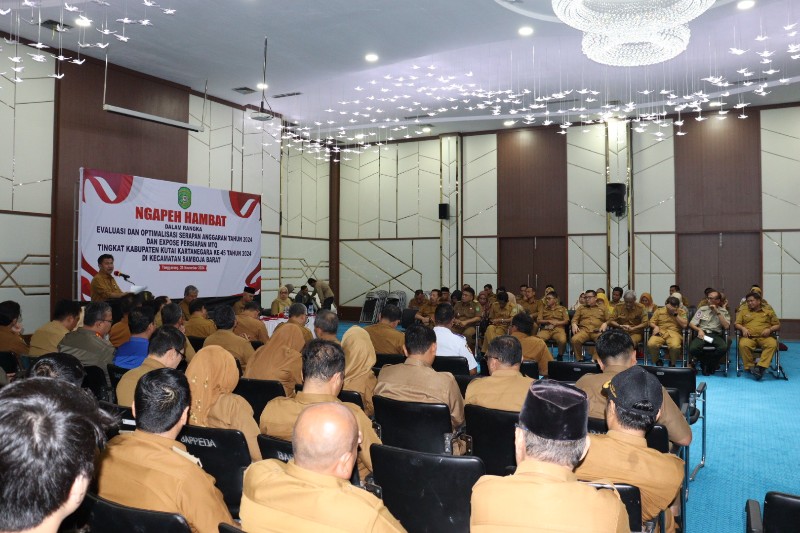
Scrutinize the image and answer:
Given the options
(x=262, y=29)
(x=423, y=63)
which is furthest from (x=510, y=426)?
(x=423, y=63)

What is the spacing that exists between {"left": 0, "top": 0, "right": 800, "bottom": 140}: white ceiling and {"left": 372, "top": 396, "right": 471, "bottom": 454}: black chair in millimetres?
6301

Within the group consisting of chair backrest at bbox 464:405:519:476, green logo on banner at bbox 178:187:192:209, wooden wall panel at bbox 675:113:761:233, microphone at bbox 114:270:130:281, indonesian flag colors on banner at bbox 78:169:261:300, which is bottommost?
chair backrest at bbox 464:405:519:476

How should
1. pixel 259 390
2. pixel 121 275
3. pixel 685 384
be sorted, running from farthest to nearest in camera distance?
pixel 121 275 < pixel 685 384 < pixel 259 390

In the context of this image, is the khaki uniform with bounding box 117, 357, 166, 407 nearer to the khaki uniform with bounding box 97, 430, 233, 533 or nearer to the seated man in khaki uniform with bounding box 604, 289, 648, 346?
the khaki uniform with bounding box 97, 430, 233, 533

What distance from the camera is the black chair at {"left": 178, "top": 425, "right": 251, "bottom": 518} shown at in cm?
271

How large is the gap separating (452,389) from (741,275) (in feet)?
40.6

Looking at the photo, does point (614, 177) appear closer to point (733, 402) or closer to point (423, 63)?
point (423, 63)

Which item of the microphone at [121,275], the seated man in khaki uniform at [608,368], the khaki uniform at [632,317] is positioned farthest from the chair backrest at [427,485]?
the microphone at [121,275]

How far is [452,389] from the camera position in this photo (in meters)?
3.71

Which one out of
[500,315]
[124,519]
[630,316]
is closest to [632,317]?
[630,316]

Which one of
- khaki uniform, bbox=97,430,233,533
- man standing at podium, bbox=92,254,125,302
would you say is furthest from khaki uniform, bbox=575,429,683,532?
man standing at podium, bbox=92,254,125,302

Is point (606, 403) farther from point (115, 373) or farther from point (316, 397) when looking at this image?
point (115, 373)

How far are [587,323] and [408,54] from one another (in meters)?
5.38

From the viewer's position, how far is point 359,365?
446cm
